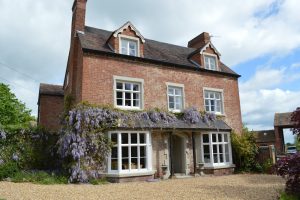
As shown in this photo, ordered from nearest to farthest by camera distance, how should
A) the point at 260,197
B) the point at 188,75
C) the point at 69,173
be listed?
the point at 260,197 < the point at 69,173 < the point at 188,75

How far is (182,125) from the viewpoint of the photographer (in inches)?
593

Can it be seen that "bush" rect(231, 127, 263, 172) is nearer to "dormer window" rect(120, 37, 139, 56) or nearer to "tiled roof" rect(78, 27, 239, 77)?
"tiled roof" rect(78, 27, 239, 77)

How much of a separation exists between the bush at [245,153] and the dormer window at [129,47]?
795 cm

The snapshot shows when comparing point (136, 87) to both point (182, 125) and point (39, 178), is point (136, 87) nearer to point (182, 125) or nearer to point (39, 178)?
point (182, 125)

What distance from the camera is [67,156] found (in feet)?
44.0

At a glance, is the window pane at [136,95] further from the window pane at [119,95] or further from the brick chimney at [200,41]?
the brick chimney at [200,41]

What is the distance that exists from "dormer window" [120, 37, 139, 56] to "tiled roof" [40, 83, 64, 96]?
947cm

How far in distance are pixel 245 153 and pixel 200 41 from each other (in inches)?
371

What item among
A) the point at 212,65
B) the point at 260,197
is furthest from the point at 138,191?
the point at 212,65

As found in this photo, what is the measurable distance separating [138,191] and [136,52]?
27.8 feet

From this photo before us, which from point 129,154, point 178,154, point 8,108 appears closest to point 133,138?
point 129,154

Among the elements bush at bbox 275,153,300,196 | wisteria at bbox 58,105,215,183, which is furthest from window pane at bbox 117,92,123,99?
bush at bbox 275,153,300,196

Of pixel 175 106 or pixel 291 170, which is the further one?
pixel 175 106

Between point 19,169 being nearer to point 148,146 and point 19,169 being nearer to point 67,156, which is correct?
point 67,156
